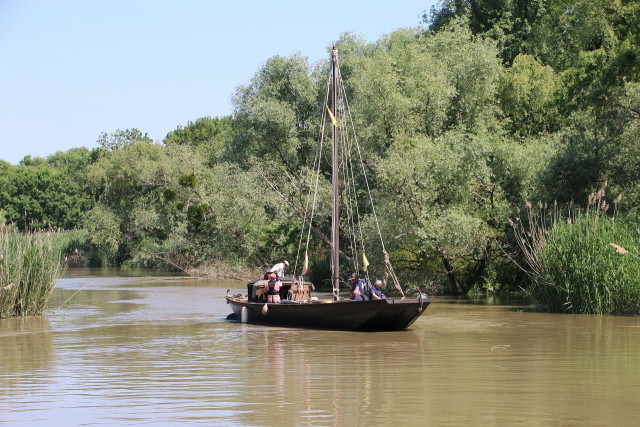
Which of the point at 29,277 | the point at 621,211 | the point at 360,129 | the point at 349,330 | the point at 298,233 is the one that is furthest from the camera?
the point at 298,233

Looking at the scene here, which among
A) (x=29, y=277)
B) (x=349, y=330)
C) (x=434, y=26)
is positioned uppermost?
(x=434, y=26)

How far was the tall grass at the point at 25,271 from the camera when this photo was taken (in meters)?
22.4

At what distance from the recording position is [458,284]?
1379 inches

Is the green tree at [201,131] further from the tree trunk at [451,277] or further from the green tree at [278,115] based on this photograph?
the tree trunk at [451,277]

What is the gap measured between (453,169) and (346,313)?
41.8 feet

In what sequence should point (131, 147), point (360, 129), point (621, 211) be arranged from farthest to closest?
point (131, 147) → point (360, 129) → point (621, 211)

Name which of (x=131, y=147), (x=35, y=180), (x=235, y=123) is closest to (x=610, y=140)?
(x=235, y=123)

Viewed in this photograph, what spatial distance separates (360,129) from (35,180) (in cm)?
5814

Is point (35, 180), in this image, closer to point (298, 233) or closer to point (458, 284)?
point (298, 233)

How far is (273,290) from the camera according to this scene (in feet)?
76.0

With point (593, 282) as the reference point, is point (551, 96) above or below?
above

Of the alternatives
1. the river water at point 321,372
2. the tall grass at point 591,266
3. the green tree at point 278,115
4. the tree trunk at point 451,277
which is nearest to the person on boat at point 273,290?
the river water at point 321,372

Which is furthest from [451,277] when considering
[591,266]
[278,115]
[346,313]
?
[278,115]

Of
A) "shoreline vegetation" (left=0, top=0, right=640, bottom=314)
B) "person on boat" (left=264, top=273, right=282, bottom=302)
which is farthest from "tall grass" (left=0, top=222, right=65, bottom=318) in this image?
"person on boat" (left=264, top=273, right=282, bottom=302)
